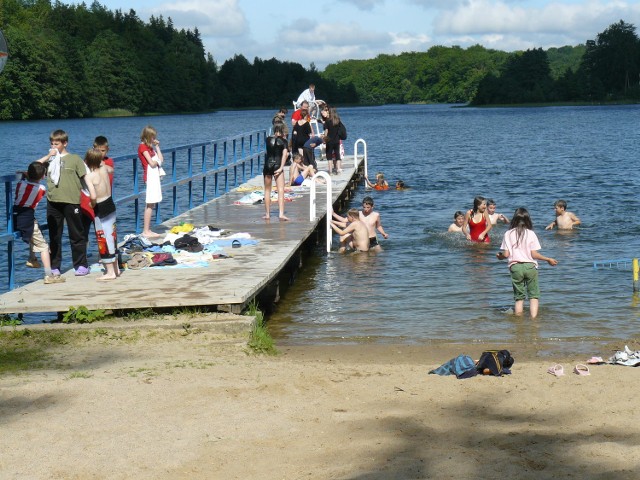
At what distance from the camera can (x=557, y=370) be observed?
28.2 feet

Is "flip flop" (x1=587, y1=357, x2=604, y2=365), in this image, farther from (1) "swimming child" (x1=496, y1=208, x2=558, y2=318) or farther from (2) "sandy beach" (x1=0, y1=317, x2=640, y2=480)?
(1) "swimming child" (x1=496, y1=208, x2=558, y2=318)

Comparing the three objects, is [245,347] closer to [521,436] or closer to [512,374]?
[512,374]

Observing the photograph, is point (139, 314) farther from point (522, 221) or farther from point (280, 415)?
point (522, 221)

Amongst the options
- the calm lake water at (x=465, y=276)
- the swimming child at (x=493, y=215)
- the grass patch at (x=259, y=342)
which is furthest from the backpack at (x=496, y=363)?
the swimming child at (x=493, y=215)

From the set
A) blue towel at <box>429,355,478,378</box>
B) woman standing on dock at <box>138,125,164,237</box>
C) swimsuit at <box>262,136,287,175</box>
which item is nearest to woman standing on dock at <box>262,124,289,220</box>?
swimsuit at <box>262,136,287,175</box>

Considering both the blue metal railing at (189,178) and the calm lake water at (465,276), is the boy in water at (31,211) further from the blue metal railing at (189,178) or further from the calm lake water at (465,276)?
the calm lake water at (465,276)

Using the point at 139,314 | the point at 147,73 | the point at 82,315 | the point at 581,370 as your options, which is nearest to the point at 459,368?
the point at 581,370

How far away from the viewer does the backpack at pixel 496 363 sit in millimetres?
8539

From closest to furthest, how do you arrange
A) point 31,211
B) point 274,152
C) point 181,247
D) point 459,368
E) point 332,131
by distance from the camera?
point 459,368 < point 31,211 < point 181,247 < point 274,152 < point 332,131

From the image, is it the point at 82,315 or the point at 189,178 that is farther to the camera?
the point at 189,178

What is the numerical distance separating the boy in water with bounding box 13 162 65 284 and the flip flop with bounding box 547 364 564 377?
17.4 feet

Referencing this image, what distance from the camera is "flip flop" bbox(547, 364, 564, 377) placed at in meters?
8.54

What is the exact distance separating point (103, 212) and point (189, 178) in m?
6.91

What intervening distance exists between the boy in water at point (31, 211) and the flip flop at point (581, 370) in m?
5.50
